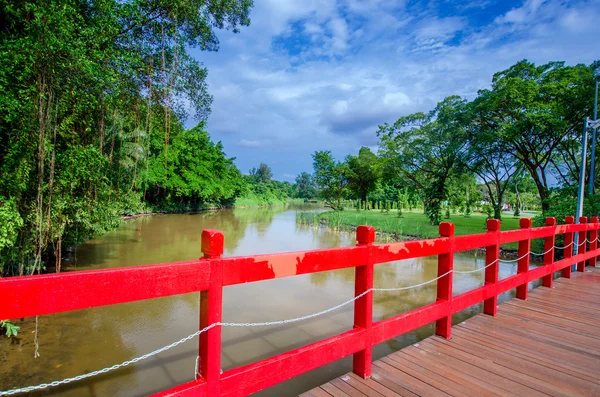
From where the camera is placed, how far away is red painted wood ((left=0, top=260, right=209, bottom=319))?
1.25 m

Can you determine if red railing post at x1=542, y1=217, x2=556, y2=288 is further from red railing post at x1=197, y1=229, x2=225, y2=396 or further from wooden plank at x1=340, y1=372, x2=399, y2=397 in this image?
red railing post at x1=197, y1=229, x2=225, y2=396

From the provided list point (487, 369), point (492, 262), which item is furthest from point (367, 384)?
point (492, 262)

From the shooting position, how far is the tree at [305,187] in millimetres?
88000

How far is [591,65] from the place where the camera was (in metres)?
12.9

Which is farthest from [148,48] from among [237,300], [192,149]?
[192,149]

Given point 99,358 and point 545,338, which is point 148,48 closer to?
point 99,358

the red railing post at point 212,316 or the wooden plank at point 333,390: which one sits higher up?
the red railing post at point 212,316

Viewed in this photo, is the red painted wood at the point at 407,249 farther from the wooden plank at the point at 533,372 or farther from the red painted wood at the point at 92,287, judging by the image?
the red painted wood at the point at 92,287

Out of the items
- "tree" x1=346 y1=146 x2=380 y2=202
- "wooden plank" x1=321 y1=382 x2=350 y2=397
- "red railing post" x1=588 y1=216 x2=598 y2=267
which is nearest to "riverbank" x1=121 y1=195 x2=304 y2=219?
"tree" x1=346 y1=146 x2=380 y2=202

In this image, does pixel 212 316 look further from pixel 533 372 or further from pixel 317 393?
pixel 533 372

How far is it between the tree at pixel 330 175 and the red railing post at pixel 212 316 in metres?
29.7

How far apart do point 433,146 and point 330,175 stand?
42.3 feet

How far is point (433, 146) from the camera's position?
64.7ft

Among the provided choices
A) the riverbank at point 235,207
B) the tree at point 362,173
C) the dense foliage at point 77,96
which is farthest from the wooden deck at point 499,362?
the tree at point 362,173
